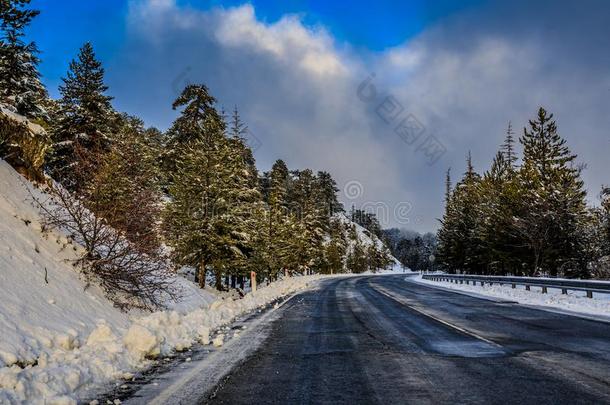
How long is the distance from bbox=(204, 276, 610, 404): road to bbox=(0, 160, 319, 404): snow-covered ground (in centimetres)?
144

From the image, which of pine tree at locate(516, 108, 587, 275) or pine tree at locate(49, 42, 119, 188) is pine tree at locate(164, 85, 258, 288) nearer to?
pine tree at locate(49, 42, 119, 188)

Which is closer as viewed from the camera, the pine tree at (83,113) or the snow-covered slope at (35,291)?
the snow-covered slope at (35,291)

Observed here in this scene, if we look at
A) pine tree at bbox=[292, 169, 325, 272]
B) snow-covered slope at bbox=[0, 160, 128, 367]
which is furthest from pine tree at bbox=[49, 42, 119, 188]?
pine tree at bbox=[292, 169, 325, 272]

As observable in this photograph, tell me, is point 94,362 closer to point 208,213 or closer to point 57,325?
point 57,325

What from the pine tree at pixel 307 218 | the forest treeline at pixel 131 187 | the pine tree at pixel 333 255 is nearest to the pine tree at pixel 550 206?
the forest treeline at pixel 131 187

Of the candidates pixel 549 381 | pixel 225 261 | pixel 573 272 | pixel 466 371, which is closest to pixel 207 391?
pixel 466 371

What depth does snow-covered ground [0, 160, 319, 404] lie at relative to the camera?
4887mm

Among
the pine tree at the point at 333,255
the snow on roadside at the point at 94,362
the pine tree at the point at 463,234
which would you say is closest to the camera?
the snow on roadside at the point at 94,362

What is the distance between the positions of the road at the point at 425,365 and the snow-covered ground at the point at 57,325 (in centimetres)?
144

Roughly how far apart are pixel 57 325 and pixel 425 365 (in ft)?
18.6

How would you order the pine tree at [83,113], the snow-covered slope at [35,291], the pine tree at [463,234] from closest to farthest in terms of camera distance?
the snow-covered slope at [35,291] → the pine tree at [83,113] → the pine tree at [463,234]

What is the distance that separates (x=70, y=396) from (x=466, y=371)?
15.2 feet

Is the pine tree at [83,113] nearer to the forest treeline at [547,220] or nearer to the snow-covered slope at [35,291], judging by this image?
the snow-covered slope at [35,291]

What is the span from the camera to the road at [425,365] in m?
4.86
